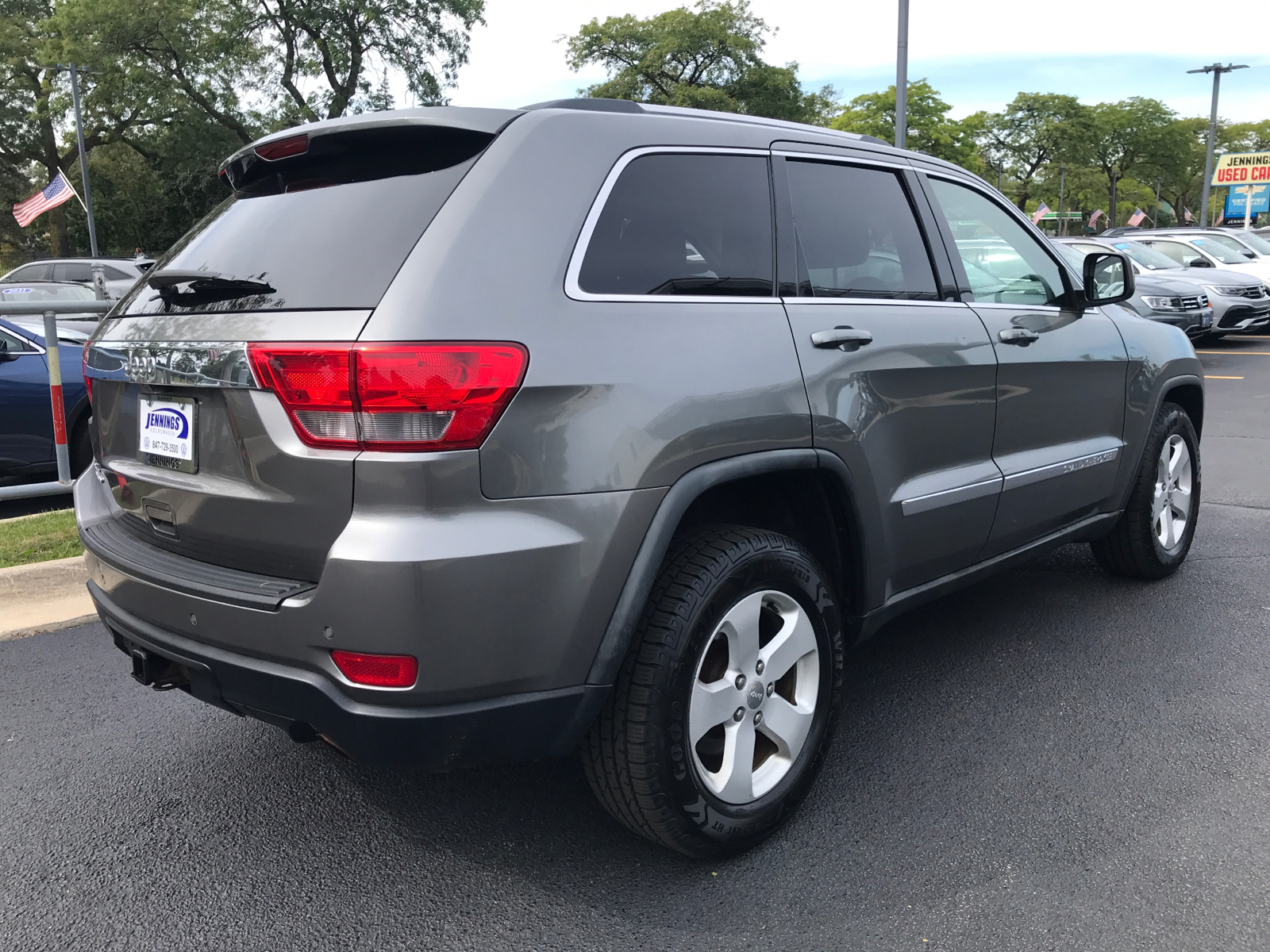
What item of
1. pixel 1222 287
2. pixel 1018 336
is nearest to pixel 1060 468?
pixel 1018 336

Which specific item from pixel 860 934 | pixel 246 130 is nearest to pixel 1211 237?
pixel 860 934

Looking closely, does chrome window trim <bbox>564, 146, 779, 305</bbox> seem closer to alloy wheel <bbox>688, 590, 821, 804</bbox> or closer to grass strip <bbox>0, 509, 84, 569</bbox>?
alloy wheel <bbox>688, 590, 821, 804</bbox>

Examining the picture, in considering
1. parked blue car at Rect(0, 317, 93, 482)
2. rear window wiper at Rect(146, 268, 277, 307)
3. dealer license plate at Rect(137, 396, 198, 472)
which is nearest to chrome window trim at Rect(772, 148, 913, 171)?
rear window wiper at Rect(146, 268, 277, 307)

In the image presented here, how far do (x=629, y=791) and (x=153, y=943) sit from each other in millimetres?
1100

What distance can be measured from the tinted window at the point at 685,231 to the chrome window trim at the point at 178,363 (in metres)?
0.76

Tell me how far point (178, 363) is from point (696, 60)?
183ft

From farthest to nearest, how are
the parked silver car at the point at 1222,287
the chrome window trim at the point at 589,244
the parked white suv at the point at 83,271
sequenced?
the parked white suv at the point at 83,271 → the parked silver car at the point at 1222,287 → the chrome window trim at the point at 589,244

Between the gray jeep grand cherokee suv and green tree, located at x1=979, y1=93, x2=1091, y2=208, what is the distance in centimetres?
6918

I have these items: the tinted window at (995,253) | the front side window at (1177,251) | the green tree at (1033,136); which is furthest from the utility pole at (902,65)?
the green tree at (1033,136)

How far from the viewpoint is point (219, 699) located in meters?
2.38

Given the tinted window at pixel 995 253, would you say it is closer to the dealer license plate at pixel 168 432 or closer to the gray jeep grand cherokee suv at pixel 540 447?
the gray jeep grand cherokee suv at pixel 540 447

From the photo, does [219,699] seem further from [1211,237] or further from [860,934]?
[1211,237]

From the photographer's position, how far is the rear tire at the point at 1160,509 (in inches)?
177

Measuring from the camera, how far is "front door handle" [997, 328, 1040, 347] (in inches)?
138
